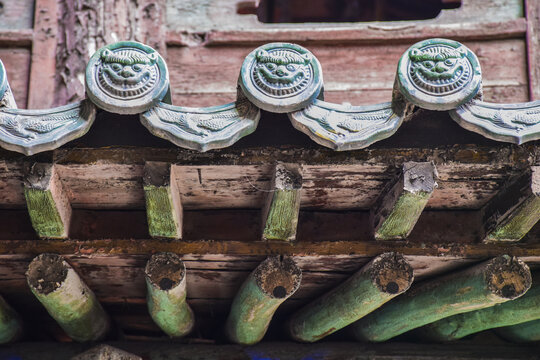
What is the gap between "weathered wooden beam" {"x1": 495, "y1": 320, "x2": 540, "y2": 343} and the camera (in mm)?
4254

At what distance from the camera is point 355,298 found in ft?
12.6

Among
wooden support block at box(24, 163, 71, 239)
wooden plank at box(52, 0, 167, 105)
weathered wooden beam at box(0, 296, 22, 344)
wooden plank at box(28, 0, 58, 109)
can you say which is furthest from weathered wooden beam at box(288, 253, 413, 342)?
wooden plank at box(28, 0, 58, 109)

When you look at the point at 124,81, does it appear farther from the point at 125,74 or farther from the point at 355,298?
the point at 355,298

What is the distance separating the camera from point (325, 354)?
4250 millimetres

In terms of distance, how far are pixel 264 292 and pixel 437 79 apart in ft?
4.05

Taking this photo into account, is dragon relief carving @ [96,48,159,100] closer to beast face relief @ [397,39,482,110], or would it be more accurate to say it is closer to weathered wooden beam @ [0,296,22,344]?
beast face relief @ [397,39,482,110]

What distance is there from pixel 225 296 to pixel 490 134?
1681mm

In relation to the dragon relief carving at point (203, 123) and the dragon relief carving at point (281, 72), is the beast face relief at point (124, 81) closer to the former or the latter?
the dragon relief carving at point (203, 123)

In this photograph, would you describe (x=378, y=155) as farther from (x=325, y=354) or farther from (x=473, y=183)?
(x=325, y=354)

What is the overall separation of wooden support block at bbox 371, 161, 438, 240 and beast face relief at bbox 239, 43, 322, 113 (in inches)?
21.5

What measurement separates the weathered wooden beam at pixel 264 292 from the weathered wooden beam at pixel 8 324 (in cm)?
108

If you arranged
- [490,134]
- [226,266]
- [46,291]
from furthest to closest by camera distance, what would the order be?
[226,266], [46,291], [490,134]

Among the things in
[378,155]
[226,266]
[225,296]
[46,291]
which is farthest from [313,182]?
[46,291]

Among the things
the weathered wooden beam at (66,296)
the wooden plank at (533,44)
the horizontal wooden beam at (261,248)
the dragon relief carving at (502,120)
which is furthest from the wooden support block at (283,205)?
the wooden plank at (533,44)
